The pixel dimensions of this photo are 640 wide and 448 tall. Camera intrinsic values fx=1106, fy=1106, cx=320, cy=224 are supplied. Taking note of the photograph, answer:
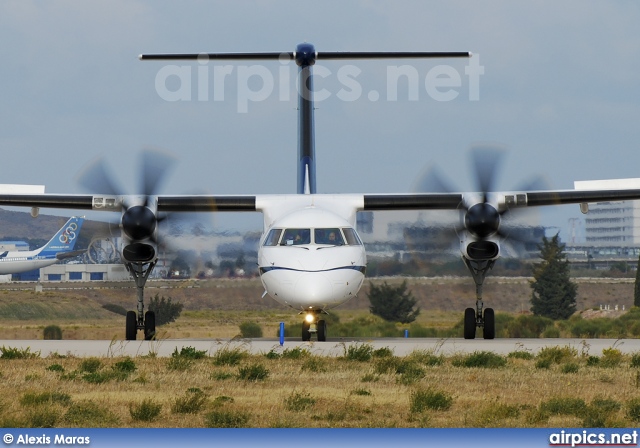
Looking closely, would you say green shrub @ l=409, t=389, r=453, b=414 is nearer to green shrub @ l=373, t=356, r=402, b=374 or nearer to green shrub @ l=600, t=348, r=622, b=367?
green shrub @ l=373, t=356, r=402, b=374

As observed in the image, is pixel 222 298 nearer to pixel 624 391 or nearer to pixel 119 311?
pixel 119 311

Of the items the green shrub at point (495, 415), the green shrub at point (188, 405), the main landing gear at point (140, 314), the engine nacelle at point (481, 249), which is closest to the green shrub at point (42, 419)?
the green shrub at point (188, 405)

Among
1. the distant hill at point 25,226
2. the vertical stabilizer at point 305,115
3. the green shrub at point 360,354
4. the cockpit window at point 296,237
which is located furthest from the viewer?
the distant hill at point 25,226

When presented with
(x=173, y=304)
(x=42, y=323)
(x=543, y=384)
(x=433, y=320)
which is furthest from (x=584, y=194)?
(x=42, y=323)

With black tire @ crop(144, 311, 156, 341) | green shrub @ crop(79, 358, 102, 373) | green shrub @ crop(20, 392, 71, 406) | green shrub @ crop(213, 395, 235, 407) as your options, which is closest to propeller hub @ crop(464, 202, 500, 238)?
black tire @ crop(144, 311, 156, 341)

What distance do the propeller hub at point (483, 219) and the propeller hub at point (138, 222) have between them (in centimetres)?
808

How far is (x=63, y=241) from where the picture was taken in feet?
349

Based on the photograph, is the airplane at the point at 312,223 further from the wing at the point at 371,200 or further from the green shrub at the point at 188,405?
the green shrub at the point at 188,405

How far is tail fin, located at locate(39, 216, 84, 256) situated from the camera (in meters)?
104

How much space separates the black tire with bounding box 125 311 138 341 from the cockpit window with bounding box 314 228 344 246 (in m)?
7.09

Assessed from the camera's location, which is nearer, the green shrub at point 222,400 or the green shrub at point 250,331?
the green shrub at point 222,400

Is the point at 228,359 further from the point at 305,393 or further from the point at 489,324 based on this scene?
the point at 489,324

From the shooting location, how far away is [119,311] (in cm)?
5728

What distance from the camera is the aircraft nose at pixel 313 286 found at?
2475 cm
